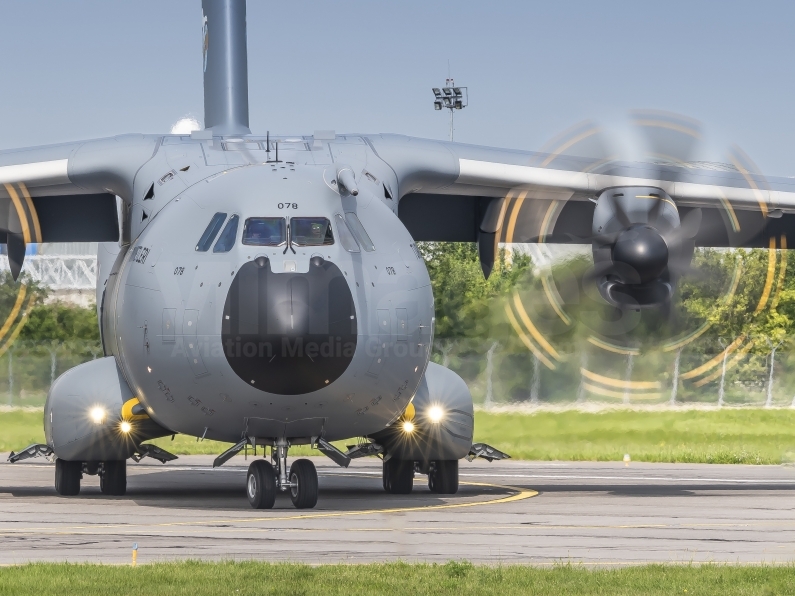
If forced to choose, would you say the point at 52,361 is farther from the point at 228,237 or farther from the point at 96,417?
the point at 228,237

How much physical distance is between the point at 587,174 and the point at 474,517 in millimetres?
5496

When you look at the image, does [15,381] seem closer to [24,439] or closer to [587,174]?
[24,439]

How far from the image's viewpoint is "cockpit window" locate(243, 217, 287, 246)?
1362 cm

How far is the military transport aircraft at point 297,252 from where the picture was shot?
13.4 meters

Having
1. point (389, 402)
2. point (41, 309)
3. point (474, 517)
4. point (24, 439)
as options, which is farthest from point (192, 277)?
point (41, 309)

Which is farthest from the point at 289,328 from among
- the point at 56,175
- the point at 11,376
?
the point at 11,376

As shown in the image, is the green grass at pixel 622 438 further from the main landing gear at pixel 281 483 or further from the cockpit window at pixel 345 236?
the cockpit window at pixel 345 236

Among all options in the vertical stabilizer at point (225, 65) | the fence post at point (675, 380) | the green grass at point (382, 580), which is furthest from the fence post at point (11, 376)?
the green grass at point (382, 580)

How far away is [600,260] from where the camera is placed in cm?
1703

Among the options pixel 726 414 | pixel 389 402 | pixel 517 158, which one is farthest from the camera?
pixel 726 414

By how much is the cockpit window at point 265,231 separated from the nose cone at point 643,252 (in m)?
4.78

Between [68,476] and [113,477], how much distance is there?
1.98 feet

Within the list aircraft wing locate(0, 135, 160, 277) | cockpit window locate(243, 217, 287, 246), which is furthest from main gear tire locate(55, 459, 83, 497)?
cockpit window locate(243, 217, 287, 246)

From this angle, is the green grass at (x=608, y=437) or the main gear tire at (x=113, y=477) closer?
the main gear tire at (x=113, y=477)
